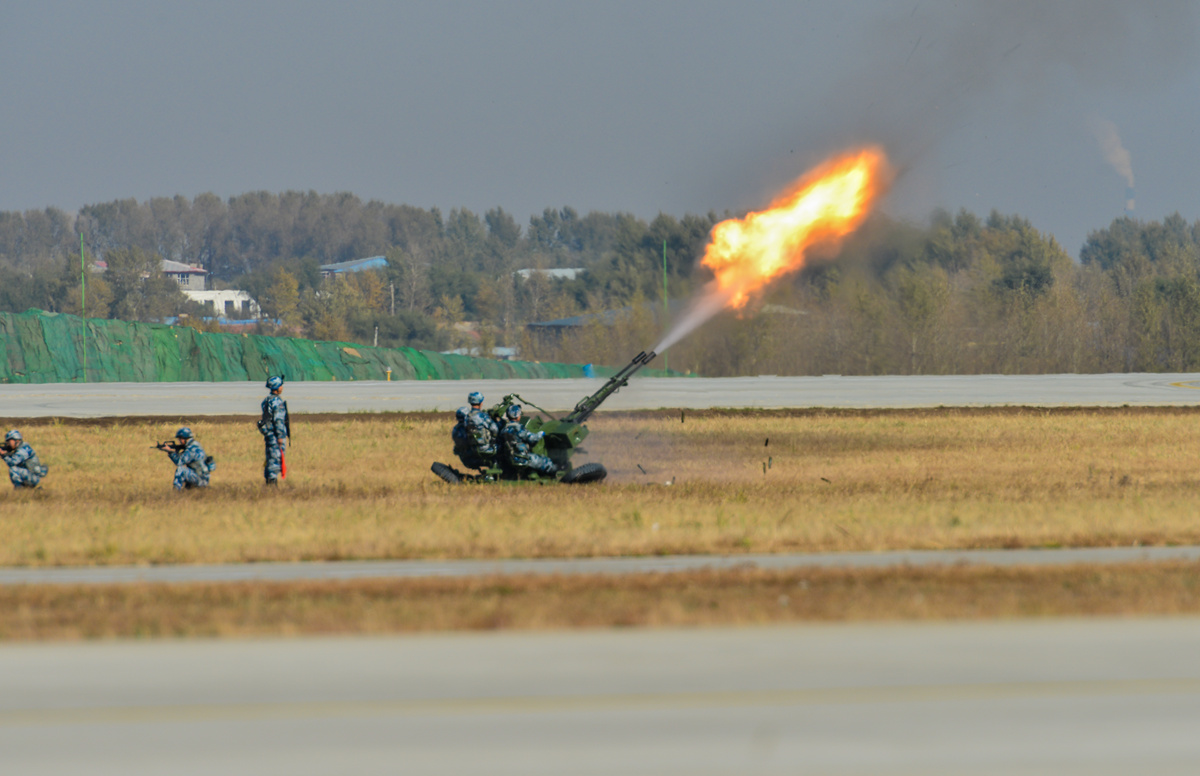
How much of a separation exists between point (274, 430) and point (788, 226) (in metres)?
10.4

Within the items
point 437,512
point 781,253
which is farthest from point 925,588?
point 781,253

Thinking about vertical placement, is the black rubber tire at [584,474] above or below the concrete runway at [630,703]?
above

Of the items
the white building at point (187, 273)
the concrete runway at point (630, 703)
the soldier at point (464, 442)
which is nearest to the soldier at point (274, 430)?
the soldier at point (464, 442)

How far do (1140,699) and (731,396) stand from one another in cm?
3962

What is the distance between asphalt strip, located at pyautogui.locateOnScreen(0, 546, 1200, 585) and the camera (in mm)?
12586

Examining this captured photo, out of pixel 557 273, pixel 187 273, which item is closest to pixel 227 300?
pixel 187 273

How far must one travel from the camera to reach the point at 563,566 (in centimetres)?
Result: 1305

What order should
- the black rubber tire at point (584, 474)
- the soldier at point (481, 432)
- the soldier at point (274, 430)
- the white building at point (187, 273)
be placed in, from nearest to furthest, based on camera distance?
1. the soldier at point (481, 432)
2. the black rubber tire at point (584, 474)
3. the soldier at point (274, 430)
4. the white building at point (187, 273)

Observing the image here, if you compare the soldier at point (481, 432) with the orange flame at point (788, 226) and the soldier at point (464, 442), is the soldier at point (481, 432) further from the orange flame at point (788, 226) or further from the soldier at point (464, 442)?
the orange flame at point (788, 226)

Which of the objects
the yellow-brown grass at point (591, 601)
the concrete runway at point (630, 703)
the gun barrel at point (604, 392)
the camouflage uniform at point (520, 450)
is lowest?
the concrete runway at point (630, 703)

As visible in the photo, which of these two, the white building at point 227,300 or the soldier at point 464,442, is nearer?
the soldier at point 464,442

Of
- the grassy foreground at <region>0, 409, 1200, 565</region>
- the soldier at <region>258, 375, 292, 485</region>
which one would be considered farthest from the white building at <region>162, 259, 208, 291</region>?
the soldier at <region>258, 375, 292, 485</region>

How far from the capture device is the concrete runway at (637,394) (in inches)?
1709

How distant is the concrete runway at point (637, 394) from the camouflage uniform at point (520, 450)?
864 inches
